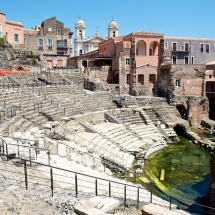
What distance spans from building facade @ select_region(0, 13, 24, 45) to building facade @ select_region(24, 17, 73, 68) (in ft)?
7.26

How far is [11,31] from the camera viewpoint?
34.1 meters

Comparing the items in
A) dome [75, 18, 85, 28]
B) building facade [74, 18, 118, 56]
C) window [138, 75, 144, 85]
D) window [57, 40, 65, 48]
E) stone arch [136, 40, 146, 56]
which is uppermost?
dome [75, 18, 85, 28]

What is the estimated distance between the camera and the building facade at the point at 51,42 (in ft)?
126

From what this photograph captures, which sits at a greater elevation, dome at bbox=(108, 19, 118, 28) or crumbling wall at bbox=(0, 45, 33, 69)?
dome at bbox=(108, 19, 118, 28)

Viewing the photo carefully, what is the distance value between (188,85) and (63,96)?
49.2 ft

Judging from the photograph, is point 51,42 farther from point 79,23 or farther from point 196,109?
point 79,23

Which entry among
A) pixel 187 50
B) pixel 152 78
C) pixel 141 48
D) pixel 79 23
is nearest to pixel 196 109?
pixel 152 78

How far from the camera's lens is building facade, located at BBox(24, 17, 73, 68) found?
126 feet

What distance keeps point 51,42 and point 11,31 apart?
6.84 m

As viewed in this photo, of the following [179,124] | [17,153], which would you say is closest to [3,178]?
[17,153]

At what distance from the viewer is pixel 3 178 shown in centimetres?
815

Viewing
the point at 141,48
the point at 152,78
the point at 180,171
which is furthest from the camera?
the point at 141,48

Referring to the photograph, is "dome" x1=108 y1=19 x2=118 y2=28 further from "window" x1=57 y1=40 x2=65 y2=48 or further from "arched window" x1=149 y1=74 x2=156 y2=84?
"arched window" x1=149 y1=74 x2=156 y2=84

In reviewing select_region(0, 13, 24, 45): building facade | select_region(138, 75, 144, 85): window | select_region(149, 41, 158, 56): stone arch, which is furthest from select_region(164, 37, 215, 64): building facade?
select_region(0, 13, 24, 45): building facade
